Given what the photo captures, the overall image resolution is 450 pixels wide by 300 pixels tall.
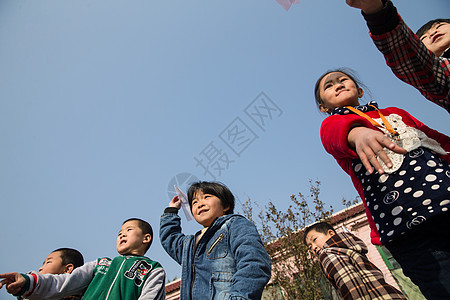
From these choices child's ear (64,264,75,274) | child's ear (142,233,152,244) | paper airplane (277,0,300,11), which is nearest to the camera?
paper airplane (277,0,300,11)

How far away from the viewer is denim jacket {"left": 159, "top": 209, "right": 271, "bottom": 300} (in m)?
1.63

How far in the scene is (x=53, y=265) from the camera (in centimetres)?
329

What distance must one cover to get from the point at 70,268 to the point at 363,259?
11.1ft

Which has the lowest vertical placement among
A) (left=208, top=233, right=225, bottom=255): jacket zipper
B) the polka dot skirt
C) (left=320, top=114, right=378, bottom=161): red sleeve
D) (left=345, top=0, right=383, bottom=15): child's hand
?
the polka dot skirt

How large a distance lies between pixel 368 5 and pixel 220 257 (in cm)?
174

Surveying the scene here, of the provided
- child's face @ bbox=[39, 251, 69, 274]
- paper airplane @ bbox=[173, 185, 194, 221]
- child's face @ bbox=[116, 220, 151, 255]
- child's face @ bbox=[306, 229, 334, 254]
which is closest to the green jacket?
child's face @ bbox=[116, 220, 151, 255]

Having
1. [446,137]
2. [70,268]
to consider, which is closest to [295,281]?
[70,268]

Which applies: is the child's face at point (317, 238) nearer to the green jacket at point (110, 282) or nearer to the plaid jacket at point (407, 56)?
the green jacket at point (110, 282)

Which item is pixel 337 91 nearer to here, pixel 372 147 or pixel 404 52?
pixel 404 52

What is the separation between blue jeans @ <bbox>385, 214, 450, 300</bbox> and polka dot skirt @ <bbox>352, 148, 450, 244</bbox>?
55 millimetres

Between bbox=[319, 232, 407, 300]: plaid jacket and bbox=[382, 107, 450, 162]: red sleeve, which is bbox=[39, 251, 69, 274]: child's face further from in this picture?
bbox=[382, 107, 450, 162]: red sleeve

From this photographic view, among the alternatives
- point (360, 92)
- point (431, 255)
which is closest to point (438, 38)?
point (360, 92)

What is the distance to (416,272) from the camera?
1.24 meters

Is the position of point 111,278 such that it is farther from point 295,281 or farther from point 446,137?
point 295,281
